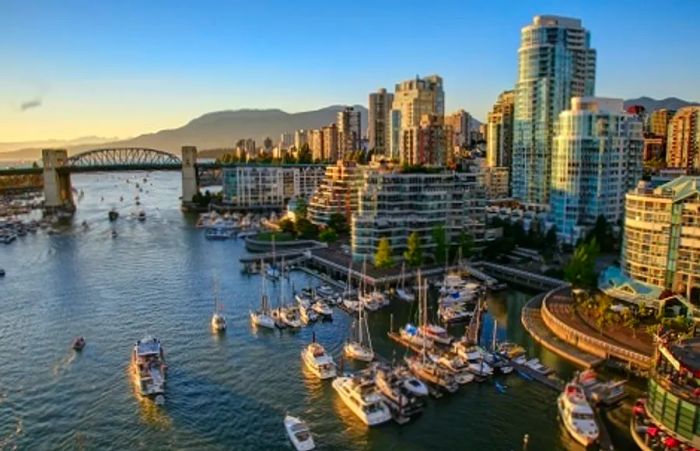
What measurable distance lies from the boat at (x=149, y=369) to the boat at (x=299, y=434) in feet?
26.1

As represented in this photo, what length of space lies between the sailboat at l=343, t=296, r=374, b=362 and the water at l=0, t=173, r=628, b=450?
33.4 inches

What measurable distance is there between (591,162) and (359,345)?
41636 millimetres

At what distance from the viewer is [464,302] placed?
49.5 m

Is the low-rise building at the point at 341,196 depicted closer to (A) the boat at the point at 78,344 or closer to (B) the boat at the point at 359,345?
(B) the boat at the point at 359,345

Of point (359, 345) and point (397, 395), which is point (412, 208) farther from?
point (397, 395)

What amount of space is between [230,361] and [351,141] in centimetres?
13475

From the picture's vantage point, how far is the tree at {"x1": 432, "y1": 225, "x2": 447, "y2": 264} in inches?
2302

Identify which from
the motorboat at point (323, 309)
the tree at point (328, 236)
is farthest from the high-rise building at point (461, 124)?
the motorboat at point (323, 309)

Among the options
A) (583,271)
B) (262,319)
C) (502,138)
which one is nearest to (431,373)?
(262,319)

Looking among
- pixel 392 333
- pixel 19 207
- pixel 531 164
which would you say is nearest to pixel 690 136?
pixel 531 164

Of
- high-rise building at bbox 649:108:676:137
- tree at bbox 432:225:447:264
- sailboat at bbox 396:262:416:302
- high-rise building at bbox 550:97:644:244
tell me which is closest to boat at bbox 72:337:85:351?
sailboat at bbox 396:262:416:302

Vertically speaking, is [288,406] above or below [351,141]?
below

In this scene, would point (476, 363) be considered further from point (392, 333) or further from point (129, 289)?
point (129, 289)

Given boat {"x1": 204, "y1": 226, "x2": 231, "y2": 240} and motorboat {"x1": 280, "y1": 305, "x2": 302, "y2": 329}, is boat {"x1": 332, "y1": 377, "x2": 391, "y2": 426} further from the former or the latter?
boat {"x1": 204, "y1": 226, "x2": 231, "y2": 240}
